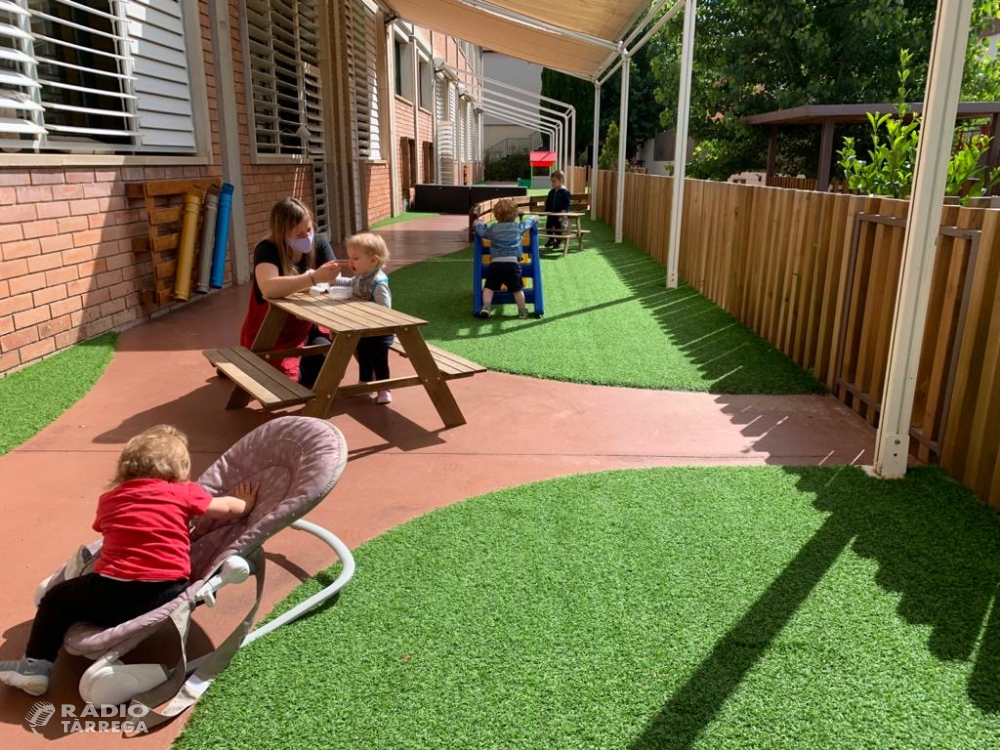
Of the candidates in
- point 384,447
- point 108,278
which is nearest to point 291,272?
point 384,447

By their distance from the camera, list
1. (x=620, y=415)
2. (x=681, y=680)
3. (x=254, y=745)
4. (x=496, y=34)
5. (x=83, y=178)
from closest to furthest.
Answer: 1. (x=254, y=745)
2. (x=681, y=680)
3. (x=620, y=415)
4. (x=83, y=178)
5. (x=496, y=34)

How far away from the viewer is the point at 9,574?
286 centimetres

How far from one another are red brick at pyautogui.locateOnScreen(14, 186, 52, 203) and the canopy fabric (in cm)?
752

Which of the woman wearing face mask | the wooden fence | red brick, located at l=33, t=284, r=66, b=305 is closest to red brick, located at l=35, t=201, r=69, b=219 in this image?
red brick, located at l=33, t=284, r=66, b=305

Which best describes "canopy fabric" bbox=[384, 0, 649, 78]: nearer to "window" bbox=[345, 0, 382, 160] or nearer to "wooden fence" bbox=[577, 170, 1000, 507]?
"window" bbox=[345, 0, 382, 160]

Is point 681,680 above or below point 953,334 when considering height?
below

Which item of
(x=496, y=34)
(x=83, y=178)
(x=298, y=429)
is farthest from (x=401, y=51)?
(x=298, y=429)

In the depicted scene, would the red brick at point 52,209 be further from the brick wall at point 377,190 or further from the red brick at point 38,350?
the brick wall at point 377,190

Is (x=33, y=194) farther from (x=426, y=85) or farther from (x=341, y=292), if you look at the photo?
(x=426, y=85)

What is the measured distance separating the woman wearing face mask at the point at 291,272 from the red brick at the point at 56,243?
1.93 meters

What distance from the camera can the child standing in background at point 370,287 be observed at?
4.71 meters

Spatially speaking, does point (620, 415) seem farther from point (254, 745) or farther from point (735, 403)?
point (254, 745)

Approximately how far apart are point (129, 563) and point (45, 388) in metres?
A: 3.36

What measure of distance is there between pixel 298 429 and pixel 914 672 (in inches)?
83.9
